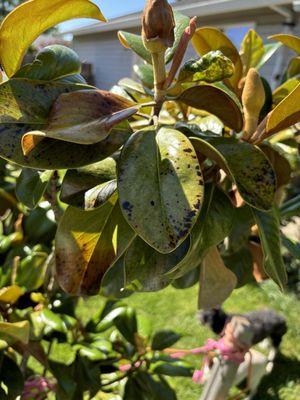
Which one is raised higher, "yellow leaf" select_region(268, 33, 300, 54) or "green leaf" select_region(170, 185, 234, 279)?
"yellow leaf" select_region(268, 33, 300, 54)

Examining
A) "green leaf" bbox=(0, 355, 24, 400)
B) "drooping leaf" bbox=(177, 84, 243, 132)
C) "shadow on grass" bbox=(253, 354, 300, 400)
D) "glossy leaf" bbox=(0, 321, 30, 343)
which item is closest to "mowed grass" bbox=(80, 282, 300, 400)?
"shadow on grass" bbox=(253, 354, 300, 400)

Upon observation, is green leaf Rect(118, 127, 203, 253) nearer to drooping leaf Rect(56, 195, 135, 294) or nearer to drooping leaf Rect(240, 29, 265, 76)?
drooping leaf Rect(56, 195, 135, 294)

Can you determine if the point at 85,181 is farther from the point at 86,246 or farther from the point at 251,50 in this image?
the point at 251,50

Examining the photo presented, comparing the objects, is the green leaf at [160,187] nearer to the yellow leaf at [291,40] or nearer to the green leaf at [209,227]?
the green leaf at [209,227]

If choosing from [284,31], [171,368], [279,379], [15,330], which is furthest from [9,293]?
[284,31]

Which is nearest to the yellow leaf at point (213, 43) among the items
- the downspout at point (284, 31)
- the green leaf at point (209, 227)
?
the green leaf at point (209, 227)

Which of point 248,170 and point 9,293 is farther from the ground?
point 248,170
